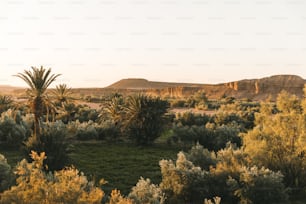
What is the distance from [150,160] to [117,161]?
2.23 meters

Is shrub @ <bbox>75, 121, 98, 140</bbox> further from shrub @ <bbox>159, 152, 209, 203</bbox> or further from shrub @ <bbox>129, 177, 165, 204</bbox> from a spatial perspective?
shrub @ <bbox>129, 177, 165, 204</bbox>

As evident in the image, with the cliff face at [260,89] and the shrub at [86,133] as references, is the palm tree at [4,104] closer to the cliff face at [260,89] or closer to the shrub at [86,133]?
the shrub at [86,133]

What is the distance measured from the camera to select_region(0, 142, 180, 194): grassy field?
19400 millimetres

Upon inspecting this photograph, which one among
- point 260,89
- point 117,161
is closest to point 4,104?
point 117,161

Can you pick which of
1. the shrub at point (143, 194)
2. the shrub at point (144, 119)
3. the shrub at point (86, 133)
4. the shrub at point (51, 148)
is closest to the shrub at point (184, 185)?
the shrub at point (143, 194)

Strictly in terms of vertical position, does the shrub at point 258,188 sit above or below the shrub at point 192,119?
below

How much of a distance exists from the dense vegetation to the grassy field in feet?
0.19

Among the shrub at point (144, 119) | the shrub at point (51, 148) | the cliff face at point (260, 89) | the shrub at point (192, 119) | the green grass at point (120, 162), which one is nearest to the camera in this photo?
the green grass at point (120, 162)

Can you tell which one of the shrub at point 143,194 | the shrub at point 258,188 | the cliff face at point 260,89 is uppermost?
the cliff face at point 260,89

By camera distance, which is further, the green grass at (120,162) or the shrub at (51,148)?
the shrub at (51,148)

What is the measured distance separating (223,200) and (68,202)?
886 cm

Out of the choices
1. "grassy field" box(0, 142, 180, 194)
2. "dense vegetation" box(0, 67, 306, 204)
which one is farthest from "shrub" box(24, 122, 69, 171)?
"grassy field" box(0, 142, 180, 194)

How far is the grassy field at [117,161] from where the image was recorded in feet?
63.6

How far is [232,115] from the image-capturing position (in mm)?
42438
